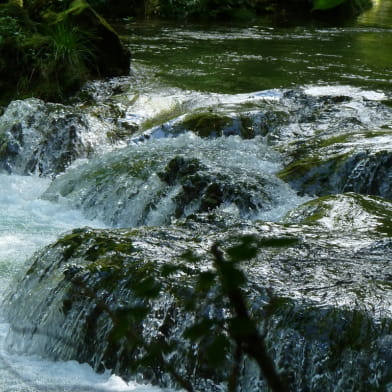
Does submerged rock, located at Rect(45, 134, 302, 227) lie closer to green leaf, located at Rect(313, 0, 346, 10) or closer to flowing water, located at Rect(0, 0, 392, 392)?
flowing water, located at Rect(0, 0, 392, 392)

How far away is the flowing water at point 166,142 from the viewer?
523 cm

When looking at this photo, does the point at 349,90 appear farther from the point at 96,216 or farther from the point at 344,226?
the point at 344,226

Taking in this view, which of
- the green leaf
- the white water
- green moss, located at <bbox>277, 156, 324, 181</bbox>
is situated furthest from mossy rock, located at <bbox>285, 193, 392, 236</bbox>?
the green leaf

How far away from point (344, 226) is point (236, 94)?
14.2 feet

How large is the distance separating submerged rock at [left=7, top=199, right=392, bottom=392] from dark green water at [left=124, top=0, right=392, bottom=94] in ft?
15.9

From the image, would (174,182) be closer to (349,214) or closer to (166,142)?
(166,142)

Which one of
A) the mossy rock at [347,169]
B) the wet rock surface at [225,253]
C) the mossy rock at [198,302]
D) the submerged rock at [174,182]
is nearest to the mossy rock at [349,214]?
the wet rock surface at [225,253]

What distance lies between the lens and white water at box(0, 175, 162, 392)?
129 inches

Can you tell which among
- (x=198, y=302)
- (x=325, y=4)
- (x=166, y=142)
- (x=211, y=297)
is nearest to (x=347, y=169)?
(x=166, y=142)

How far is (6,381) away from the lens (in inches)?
133

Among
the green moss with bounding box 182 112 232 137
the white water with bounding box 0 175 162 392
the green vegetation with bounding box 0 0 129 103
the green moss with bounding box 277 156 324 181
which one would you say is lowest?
the white water with bounding box 0 175 162 392

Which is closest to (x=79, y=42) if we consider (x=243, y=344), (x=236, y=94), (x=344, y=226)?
(x=236, y=94)

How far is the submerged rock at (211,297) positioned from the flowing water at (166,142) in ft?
0.39

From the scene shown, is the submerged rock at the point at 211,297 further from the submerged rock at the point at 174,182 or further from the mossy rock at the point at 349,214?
the submerged rock at the point at 174,182
